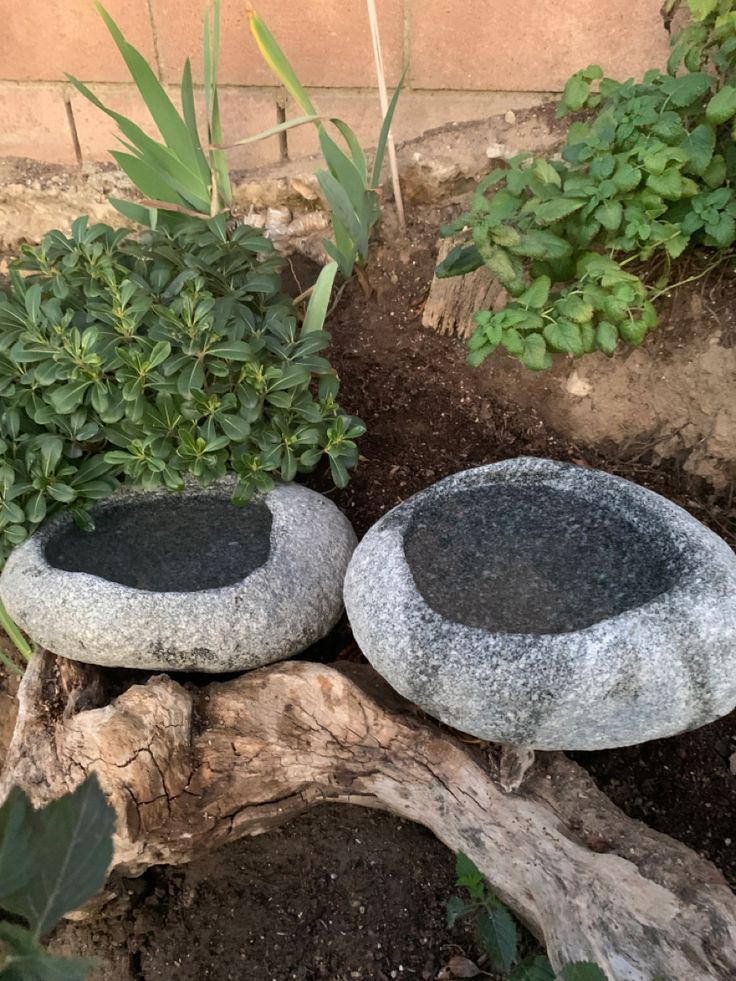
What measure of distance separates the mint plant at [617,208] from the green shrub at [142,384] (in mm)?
512

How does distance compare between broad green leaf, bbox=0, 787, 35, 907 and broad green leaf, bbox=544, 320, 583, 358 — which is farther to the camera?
broad green leaf, bbox=544, 320, 583, 358

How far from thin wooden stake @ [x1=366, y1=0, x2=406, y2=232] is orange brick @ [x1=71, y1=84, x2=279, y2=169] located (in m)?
0.51

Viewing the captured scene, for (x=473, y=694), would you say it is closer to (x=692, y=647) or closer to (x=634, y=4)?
(x=692, y=647)

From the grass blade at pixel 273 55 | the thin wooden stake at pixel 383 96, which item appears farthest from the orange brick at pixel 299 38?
the grass blade at pixel 273 55

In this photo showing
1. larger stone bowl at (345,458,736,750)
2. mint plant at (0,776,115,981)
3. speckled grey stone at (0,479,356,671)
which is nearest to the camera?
mint plant at (0,776,115,981)

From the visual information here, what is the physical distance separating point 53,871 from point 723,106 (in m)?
2.07

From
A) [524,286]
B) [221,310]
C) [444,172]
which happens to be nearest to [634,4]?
[444,172]

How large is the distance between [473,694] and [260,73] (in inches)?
92.7

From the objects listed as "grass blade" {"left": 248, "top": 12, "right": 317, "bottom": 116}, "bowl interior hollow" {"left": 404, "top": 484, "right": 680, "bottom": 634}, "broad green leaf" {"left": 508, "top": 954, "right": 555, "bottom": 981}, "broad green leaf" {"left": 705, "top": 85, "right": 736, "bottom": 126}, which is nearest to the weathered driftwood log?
"broad green leaf" {"left": 508, "top": 954, "right": 555, "bottom": 981}

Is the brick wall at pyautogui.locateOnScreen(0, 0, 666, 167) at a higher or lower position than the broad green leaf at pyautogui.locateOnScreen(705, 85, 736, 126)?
higher

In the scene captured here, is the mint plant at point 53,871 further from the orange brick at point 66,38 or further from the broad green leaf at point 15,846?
the orange brick at point 66,38

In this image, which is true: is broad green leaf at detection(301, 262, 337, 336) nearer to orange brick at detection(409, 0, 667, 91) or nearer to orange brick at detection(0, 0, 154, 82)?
orange brick at detection(409, 0, 667, 91)

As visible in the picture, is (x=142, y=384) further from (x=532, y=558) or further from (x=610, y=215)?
(x=610, y=215)

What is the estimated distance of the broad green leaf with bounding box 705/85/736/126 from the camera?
187 cm
